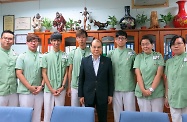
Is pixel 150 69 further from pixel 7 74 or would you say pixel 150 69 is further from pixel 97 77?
pixel 7 74

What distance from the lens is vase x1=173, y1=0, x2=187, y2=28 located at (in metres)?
3.73

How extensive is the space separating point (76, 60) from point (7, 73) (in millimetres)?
951

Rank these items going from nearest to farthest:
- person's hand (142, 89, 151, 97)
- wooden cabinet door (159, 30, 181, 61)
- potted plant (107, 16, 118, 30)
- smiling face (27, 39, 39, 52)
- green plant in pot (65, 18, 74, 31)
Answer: person's hand (142, 89, 151, 97) → smiling face (27, 39, 39, 52) → wooden cabinet door (159, 30, 181, 61) → potted plant (107, 16, 118, 30) → green plant in pot (65, 18, 74, 31)

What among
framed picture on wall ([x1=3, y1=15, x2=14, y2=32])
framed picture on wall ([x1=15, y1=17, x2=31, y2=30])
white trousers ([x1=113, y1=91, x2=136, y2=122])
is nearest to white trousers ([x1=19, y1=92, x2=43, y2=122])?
white trousers ([x1=113, y1=91, x2=136, y2=122])

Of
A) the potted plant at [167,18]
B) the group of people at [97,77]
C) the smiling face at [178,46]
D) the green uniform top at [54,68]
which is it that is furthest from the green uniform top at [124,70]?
the potted plant at [167,18]

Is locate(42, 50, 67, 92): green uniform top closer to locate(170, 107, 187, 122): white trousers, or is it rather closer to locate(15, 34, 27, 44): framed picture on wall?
locate(170, 107, 187, 122): white trousers

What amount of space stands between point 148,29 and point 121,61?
48.4 inches

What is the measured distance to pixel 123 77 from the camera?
9.44 ft

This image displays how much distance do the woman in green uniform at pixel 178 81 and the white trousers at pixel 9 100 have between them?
2.03 meters

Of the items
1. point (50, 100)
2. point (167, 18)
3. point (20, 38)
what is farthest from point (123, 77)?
point (20, 38)

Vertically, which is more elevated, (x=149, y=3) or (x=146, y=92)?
(x=149, y=3)

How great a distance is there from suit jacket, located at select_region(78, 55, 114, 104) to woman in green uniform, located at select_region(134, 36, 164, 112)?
38 cm

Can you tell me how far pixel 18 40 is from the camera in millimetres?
4793

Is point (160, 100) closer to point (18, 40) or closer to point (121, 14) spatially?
point (121, 14)
